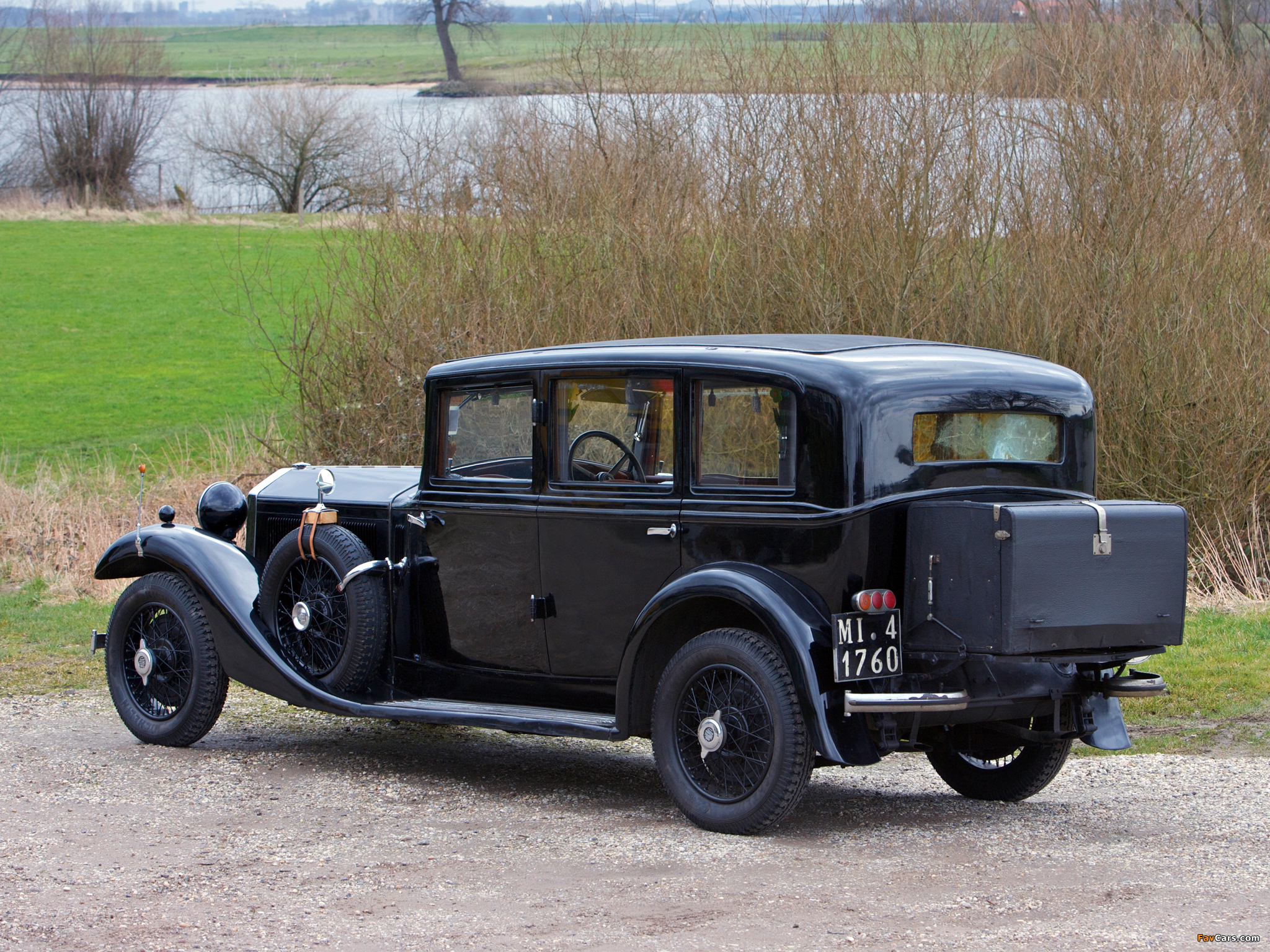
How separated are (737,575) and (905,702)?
30.0 inches

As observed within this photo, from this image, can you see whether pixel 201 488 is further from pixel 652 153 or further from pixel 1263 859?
pixel 1263 859

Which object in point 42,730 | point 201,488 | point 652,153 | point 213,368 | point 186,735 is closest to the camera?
point 186,735

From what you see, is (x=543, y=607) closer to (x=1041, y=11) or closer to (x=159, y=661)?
(x=159, y=661)

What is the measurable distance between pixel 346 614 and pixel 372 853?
63.9 inches

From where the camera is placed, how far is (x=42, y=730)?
739 cm

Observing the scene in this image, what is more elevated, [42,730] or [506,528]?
[506,528]

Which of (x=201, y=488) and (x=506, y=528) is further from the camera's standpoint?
(x=201, y=488)

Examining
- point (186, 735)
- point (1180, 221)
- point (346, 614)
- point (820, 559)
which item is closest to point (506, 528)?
point (346, 614)

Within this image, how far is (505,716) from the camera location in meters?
5.89

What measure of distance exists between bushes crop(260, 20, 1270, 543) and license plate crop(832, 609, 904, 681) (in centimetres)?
706

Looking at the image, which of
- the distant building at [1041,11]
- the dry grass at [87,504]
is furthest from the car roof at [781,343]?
the distant building at [1041,11]

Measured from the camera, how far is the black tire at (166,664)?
6.86 m

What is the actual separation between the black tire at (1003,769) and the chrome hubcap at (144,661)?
3728 mm

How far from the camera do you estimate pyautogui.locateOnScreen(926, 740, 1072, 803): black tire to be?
5.82m
